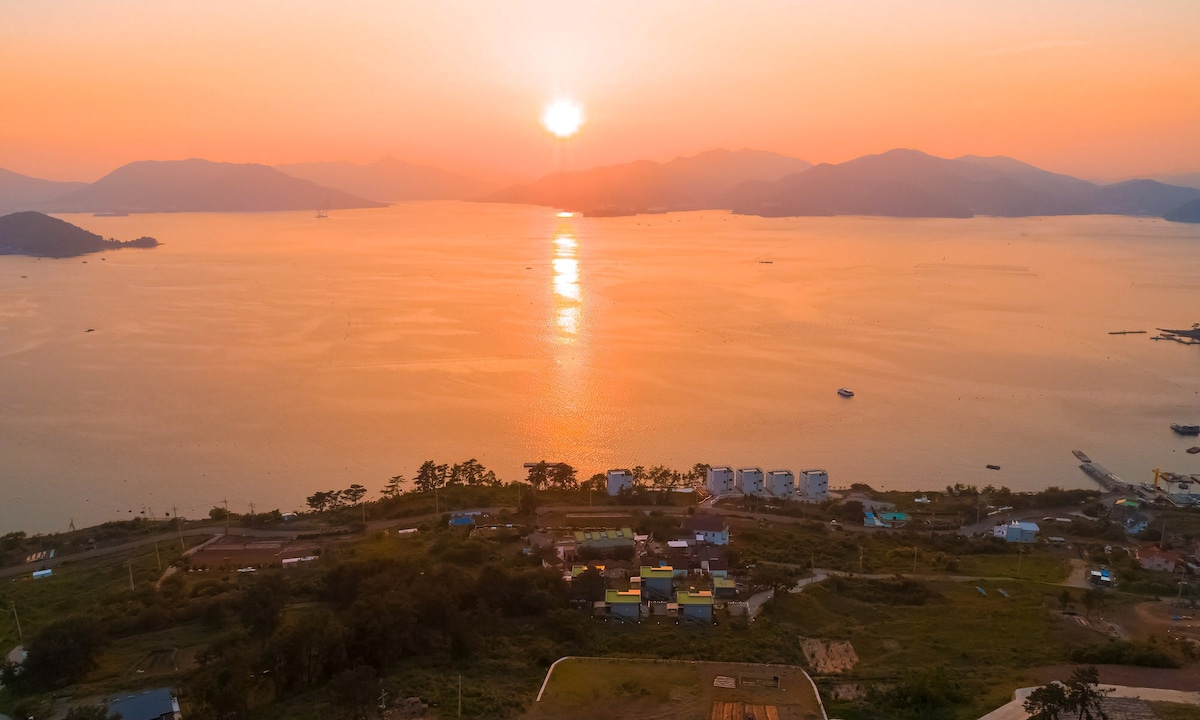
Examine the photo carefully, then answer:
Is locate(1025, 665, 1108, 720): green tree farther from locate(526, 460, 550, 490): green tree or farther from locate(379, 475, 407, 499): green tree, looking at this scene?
locate(379, 475, 407, 499): green tree

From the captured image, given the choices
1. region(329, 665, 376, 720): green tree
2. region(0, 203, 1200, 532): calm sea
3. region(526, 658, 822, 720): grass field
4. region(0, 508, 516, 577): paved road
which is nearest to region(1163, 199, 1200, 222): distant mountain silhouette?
region(0, 203, 1200, 532): calm sea

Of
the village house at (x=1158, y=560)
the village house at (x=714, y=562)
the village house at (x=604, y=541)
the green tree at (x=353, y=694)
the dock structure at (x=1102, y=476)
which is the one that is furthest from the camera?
the dock structure at (x=1102, y=476)

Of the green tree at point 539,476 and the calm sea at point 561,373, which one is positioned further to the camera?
the calm sea at point 561,373

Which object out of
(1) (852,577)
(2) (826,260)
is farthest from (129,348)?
(2) (826,260)

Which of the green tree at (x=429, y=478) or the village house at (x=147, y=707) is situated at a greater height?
the village house at (x=147, y=707)

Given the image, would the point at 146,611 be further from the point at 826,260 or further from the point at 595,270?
the point at 826,260

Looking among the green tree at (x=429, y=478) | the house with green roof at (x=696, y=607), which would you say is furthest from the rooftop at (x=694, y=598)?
the green tree at (x=429, y=478)

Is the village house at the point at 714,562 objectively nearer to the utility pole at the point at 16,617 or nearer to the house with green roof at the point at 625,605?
the house with green roof at the point at 625,605

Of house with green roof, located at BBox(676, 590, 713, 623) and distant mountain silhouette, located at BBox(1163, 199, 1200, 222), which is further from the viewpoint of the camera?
distant mountain silhouette, located at BBox(1163, 199, 1200, 222)
